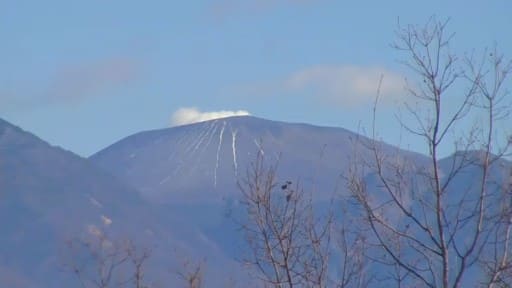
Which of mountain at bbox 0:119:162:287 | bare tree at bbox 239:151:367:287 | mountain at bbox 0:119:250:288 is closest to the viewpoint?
bare tree at bbox 239:151:367:287

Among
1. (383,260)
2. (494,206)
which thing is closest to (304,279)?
(383,260)

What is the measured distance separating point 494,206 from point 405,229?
1.07 metres

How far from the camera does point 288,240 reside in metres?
16.6

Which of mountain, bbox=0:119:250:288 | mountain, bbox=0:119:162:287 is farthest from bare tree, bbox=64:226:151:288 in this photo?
mountain, bbox=0:119:162:287

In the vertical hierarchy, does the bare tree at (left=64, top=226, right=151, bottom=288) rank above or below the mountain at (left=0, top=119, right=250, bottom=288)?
below

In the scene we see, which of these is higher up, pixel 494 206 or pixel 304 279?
pixel 494 206

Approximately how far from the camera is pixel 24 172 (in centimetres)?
19338

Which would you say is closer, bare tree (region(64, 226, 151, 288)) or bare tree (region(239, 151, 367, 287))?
bare tree (region(239, 151, 367, 287))

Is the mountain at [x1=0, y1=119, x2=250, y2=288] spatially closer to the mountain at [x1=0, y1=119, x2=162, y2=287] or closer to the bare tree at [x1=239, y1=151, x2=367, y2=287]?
the mountain at [x1=0, y1=119, x2=162, y2=287]

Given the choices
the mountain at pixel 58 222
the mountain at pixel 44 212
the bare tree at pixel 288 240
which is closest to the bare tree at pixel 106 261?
the bare tree at pixel 288 240

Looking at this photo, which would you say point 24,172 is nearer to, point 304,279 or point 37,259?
point 37,259

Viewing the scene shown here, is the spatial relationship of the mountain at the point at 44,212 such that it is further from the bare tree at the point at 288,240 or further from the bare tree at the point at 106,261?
the bare tree at the point at 288,240

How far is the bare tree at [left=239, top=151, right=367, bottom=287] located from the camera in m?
16.4

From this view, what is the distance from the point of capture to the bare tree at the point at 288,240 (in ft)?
53.8
